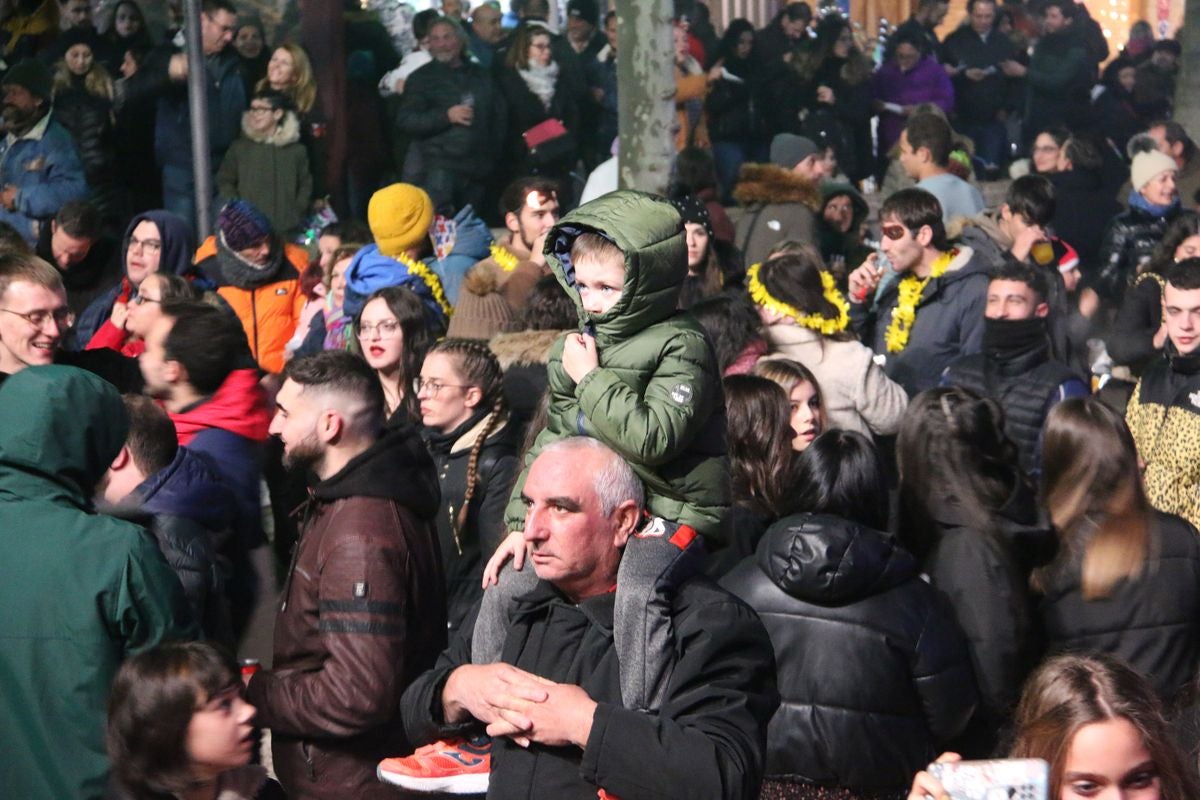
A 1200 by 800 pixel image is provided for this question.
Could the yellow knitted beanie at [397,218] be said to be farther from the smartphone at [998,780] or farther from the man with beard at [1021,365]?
the smartphone at [998,780]

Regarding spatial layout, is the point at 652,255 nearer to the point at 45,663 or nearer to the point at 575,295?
the point at 575,295

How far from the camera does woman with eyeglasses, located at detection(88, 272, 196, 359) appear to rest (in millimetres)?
7372

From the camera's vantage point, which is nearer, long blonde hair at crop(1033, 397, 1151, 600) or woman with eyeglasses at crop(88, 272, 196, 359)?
long blonde hair at crop(1033, 397, 1151, 600)

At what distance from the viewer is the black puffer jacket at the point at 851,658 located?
4480 millimetres

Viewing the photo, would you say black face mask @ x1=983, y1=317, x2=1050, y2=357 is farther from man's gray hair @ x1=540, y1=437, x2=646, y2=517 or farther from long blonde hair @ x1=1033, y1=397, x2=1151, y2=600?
man's gray hair @ x1=540, y1=437, x2=646, y2=517

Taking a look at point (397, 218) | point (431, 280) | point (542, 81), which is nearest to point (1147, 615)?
point (431, 280)

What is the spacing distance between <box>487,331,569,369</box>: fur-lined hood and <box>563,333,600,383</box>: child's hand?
2.06 m

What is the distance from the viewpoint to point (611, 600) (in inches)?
139

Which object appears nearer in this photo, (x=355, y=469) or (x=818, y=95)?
(x=355, y=469)

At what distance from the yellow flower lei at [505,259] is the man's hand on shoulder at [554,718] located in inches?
203

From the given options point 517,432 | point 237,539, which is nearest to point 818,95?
point 517,432

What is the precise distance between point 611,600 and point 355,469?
1.38 m

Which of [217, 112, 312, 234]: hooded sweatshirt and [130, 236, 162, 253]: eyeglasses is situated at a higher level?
[130, 236, 162, 253]: eyeglasses

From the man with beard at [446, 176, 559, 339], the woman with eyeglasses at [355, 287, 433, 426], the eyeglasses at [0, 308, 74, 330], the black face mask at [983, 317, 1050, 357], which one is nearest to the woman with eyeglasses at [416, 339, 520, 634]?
the woman with eyeglasses at [355, 287, 433, 426]
